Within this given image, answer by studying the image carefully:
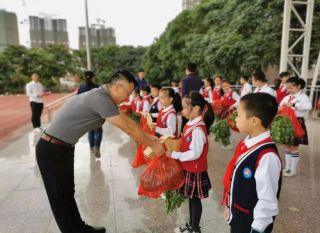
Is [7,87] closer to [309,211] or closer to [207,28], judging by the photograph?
[207,28]

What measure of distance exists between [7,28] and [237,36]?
39.5m

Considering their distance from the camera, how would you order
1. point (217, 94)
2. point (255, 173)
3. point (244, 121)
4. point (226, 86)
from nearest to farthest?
point (255, 173) < point (244, 121) < point (226, 86) < point (217, 94)

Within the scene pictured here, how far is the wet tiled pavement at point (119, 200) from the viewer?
2.84m

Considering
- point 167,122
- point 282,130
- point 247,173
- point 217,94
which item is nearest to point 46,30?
point 217,94

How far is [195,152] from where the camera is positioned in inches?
89.6

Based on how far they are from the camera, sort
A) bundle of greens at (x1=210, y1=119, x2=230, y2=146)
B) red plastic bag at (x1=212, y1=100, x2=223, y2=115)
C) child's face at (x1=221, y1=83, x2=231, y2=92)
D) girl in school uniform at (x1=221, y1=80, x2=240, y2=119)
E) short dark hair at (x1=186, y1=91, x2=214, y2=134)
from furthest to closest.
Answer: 1. child's face at (x1=221, y1=83, x2=231, y2=92)
2. red plastic bag at (x1=212, y1=100, x2=223, y2=115)
3. girl in school uniform at (x1=221, y1=80, x2=240, y2=119)
4. bundle of greens at (x1=210, y1=119, x2=230, y2=146)
5. short dark hair at (x1=186, y1=91, x2=214, y2=134)

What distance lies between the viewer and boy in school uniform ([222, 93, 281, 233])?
58.1 inches

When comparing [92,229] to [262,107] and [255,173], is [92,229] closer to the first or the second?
[255,173]

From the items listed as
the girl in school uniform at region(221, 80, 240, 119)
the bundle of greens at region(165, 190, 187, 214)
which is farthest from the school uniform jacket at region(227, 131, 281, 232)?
the girl in school uniform at region(221, 80, 240, 119)

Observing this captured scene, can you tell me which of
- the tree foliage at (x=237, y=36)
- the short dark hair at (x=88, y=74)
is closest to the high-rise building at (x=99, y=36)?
the tree foliage at (x=237, y=36)

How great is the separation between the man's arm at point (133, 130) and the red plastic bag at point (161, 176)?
0.11 metres

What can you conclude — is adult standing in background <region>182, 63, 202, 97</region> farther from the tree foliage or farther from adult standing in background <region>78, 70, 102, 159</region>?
the tree foliage

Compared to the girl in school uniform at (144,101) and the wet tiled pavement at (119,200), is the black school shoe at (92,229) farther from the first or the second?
the girl in school uniform at (144,101)

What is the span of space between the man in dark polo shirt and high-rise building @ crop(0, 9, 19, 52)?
4373 centimetres
